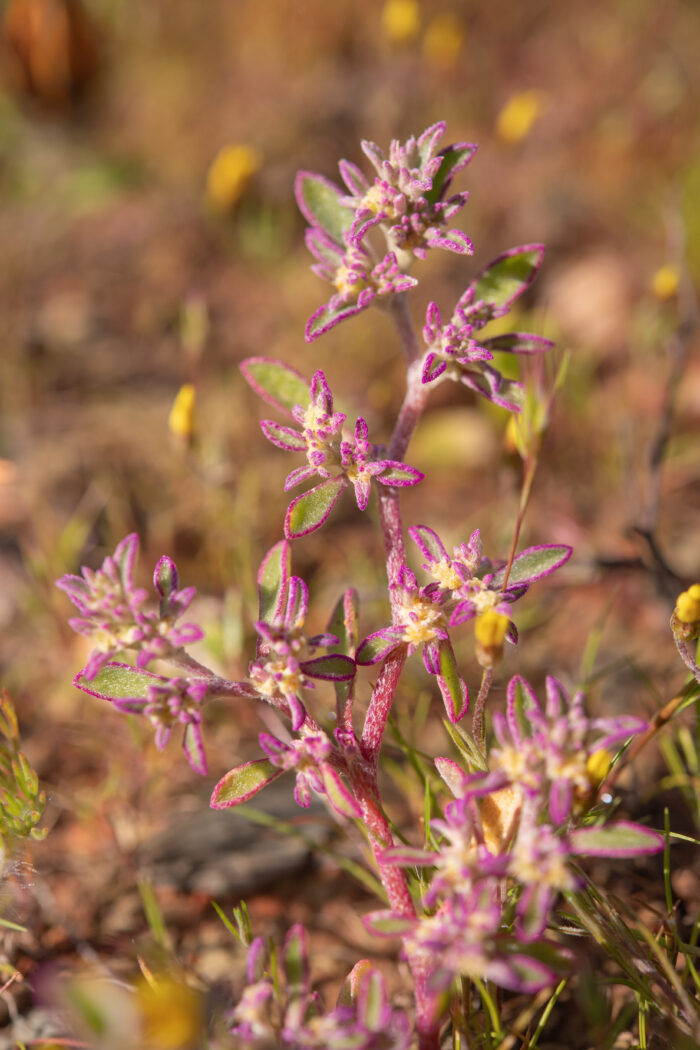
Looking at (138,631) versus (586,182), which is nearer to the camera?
(138,631)

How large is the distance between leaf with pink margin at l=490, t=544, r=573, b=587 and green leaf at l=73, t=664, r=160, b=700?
535 mm

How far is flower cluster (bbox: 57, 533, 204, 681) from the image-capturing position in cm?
111

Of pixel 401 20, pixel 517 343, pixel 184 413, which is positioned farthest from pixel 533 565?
pixel 401 20

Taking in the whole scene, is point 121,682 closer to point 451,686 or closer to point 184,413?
point 451,686

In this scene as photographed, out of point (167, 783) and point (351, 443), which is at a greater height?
point (351, 443)

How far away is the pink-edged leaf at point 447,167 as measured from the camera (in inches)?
52.3

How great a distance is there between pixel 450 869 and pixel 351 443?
1.97ft

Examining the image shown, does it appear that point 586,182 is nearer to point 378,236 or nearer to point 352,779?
point 378,236

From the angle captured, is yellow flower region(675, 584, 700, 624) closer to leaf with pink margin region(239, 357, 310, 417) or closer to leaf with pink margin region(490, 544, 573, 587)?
leaf with pink margin region(490, 544, 573, 587)

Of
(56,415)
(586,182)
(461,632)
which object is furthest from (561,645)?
(586,182)

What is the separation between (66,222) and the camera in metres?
3.53

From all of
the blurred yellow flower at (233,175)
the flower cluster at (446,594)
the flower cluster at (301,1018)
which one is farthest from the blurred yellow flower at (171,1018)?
the blurred yellow flower at (233,175)

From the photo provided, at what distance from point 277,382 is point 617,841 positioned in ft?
2.87

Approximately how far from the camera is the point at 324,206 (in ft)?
4.74
